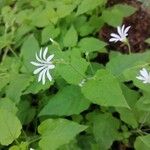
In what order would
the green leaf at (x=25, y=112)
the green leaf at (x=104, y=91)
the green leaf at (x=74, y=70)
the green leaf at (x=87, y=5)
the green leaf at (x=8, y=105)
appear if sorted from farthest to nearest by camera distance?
the green leaf at (x=87, y=5)
the green leaf at (x=25, y=112)
the green leaf at (x=8, y=105)
the green leaf at (x=74, y=70)
the green leaf at (x=104, y=91)

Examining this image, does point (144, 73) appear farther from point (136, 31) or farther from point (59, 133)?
point (136, 31)

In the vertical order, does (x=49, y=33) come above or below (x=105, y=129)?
above

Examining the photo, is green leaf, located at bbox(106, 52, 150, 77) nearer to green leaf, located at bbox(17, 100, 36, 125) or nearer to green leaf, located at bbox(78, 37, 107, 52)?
green leaf, located at bbox(78, 37, 107, 52)

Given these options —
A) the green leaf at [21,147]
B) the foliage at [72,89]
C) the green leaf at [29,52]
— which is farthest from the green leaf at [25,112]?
the green leaf at [21,147]

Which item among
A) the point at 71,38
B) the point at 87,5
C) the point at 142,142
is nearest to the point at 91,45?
the point at 71,38

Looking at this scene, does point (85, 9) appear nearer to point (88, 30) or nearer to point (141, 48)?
point (88, 30)

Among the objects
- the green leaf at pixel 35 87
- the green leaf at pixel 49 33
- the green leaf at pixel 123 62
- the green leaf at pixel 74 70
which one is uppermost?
the green leaf at pixel 49 33

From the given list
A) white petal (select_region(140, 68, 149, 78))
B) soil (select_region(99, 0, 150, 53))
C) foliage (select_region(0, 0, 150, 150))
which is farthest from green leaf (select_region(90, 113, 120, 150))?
soil (select_region(99, 0, 150, 53))

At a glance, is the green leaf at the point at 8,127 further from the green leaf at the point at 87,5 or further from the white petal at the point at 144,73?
the green leaf at the point at 87,5
